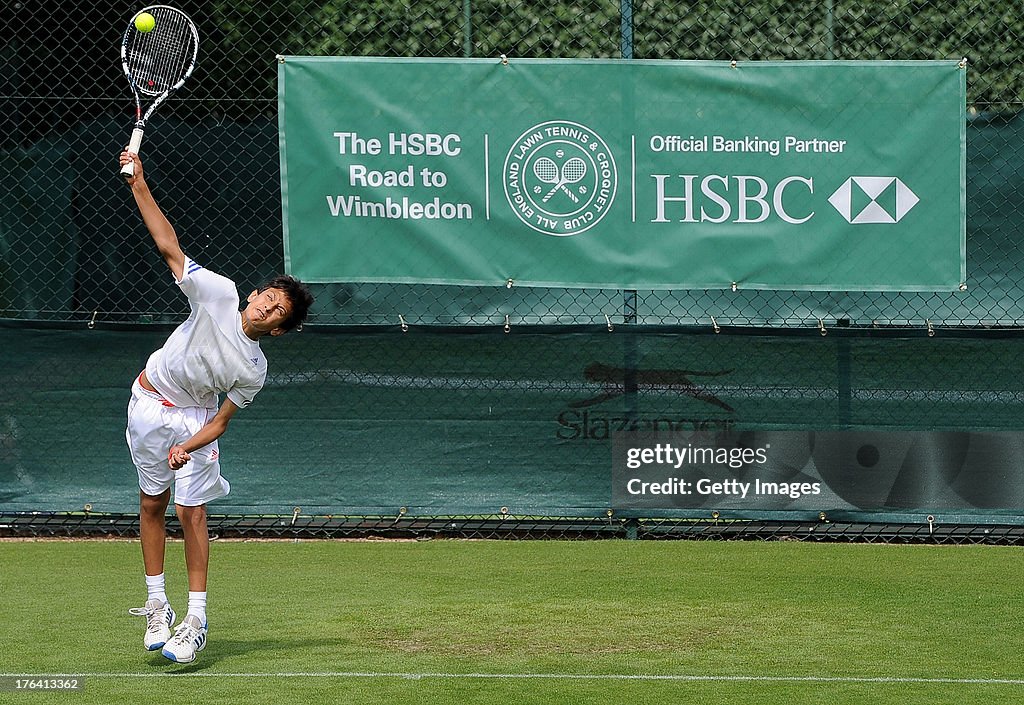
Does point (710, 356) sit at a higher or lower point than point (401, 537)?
higher

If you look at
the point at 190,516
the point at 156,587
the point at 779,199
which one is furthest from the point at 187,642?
the point at 779,199

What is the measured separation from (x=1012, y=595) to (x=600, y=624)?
6.20 feet

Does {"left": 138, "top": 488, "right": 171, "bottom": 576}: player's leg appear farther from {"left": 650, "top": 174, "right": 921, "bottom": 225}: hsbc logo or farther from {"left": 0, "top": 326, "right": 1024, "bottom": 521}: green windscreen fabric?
{"left": 650, "top": 174, "right": 921, "bottom": 225}: hsbc logo

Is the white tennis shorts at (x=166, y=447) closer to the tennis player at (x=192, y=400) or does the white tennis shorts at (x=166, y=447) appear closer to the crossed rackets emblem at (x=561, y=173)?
the tennis player at (x=192, y=400)

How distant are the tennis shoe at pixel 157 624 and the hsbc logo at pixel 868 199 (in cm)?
390

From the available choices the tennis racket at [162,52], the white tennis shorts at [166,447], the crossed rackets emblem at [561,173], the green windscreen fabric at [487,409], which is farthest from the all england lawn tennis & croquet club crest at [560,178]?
the white tennis shorts at [166,447]

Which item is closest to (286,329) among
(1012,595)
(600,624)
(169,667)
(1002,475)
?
(169,667)

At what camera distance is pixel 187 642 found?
504cm

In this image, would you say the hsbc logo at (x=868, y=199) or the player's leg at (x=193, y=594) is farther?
the hsbc logo at (x=868, y=199)

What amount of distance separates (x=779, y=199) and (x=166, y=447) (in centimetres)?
347

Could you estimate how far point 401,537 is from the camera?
7645 mm

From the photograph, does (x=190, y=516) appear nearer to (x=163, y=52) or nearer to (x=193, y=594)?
(x=193, y=594)

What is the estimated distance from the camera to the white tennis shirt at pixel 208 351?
5137mm

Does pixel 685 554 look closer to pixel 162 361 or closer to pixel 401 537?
pixel 401 537
